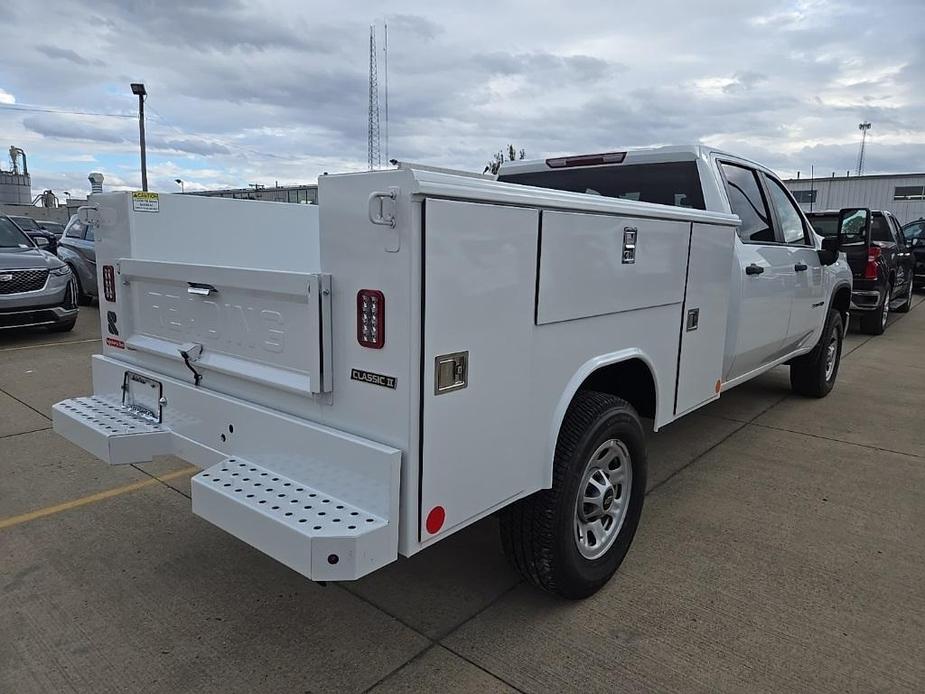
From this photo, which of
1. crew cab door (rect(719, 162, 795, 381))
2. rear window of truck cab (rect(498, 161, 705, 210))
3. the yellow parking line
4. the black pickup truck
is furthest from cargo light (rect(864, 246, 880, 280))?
the yellow parking line

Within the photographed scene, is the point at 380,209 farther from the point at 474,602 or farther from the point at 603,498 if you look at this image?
the point at 474,602

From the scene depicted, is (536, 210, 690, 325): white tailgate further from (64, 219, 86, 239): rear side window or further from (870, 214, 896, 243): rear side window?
(64, 219, 86, 239): rear side window

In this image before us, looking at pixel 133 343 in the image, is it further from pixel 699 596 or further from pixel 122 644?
pixel 699 596

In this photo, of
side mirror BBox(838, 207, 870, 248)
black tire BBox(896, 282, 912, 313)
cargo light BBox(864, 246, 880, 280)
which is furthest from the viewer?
black tire BBox(896, 282, 912, 313)

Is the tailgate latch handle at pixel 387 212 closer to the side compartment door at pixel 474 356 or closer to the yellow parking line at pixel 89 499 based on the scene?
the side compartment door at pixel 474 356

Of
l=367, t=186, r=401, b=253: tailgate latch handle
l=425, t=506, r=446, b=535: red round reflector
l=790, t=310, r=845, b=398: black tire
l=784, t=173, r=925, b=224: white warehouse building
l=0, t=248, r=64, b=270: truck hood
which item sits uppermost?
l=784, t=173, r=925, b=224: white warehouse building

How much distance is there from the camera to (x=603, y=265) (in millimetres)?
2785

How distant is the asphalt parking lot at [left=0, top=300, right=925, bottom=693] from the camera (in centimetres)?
257

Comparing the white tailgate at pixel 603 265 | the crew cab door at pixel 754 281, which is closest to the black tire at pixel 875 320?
the crew cab door at pixel 754 281

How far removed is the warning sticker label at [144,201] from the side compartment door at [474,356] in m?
1.93

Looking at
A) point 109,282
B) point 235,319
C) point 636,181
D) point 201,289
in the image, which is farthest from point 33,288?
point 636,181

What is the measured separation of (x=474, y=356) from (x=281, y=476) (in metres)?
0.88

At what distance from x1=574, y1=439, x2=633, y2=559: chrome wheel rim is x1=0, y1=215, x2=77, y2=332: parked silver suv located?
860cm

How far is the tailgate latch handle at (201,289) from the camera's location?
275cm
